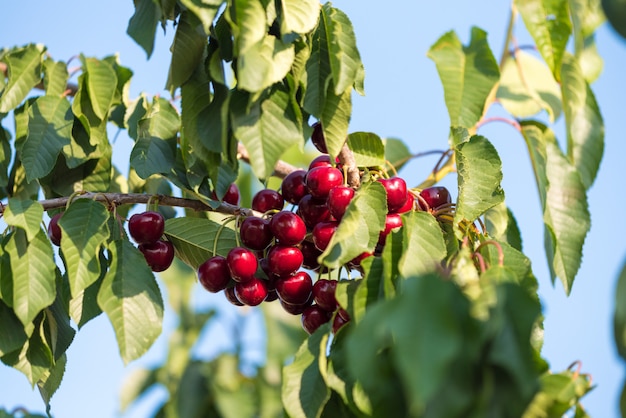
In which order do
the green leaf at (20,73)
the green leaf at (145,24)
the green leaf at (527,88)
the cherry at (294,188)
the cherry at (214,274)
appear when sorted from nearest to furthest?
the green leaf at (145,24), the cherry at (214,274), the cherry at (294,188), the green leaf at (20,73), the green leaf at (527,88)

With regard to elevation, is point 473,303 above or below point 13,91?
above

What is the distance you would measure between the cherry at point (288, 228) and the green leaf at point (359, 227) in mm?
185

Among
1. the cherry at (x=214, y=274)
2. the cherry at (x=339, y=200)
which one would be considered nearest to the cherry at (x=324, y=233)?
the cherry at (x=339, y=200)

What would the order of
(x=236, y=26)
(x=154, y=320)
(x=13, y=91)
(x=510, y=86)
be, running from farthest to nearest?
(x=510, y=86)
(x=13, y=91)
(x=154, y=320)
(x=236, y=26)

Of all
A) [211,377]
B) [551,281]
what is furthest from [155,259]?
[551,281]

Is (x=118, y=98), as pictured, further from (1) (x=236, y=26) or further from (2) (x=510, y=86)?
(2) (x=510, y=86)

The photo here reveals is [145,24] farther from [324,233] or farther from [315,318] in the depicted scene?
[315,318]

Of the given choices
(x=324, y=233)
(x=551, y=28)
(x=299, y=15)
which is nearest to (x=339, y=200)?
(x=324, y=233)

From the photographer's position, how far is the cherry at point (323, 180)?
205 centimetres

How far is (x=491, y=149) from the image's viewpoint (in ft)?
6.81

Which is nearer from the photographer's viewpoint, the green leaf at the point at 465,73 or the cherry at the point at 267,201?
the cherry at the point at 267,201

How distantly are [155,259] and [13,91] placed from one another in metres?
0.95

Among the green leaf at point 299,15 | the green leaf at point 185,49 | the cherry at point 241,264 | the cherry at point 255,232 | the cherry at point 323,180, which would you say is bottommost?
the cherry at point 241,264

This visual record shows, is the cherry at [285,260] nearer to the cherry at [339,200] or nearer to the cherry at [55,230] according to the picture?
the cherry at [339,200]
